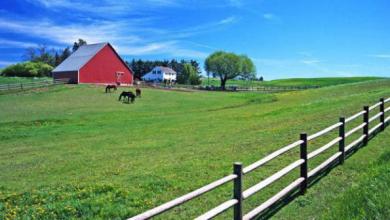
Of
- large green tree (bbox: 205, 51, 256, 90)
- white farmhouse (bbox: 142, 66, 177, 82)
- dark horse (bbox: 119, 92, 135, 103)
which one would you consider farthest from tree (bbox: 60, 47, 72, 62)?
dark horse (bbox: 119, 92, 135, 103)

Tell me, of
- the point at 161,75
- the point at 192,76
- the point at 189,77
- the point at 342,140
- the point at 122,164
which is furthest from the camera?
the point at 161,75

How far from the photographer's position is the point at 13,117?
100 feet

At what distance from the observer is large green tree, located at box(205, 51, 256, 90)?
390 ft

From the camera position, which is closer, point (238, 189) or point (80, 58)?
point (238, 189)

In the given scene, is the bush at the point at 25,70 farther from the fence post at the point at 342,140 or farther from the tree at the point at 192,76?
the fence post at the point at 342,140

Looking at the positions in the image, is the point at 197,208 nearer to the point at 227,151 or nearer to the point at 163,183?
the point at 163,183

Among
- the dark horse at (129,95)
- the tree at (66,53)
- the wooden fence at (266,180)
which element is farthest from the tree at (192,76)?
the wooden fence at (266,180)

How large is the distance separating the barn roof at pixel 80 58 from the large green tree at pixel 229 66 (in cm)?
5285

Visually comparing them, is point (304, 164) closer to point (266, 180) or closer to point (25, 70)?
point (266, 180)

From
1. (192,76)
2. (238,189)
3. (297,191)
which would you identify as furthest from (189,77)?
(238,189)

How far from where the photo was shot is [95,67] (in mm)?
67938

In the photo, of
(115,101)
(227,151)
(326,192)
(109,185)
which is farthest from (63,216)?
(115,101)

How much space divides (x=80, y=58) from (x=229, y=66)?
190 feet

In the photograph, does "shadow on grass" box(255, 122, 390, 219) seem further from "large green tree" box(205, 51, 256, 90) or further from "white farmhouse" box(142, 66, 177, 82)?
"white farmhouse" box(142, 66, 177, 82)
